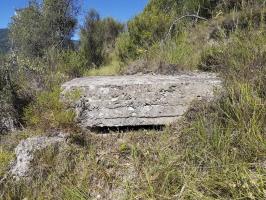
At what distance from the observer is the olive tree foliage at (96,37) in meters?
17.1

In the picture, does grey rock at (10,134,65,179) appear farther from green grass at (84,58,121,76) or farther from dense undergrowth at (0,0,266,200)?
green grass at (84,58,121,76)

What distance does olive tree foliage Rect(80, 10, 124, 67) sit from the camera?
56.1ft

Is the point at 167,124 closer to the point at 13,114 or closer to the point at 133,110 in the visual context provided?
the point at 133,110

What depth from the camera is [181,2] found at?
12328 mm

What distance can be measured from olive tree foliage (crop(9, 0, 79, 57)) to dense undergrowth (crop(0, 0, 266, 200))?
1184 cm

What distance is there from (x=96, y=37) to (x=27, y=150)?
51.5 feet

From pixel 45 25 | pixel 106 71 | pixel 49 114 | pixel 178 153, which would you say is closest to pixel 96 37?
pixel 45 25

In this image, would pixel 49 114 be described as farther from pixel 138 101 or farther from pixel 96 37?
pixel 96 37

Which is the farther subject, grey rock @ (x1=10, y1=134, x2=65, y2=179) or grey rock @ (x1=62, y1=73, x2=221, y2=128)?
grey rock @ (x1=62, y1=73, x2=221, y2=128)

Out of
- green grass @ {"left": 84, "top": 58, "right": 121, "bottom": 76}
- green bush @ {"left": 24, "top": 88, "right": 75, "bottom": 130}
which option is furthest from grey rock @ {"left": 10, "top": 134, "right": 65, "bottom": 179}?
green grass @ {"left": 84, "top": 58, "right": 121, "bottom": 76}

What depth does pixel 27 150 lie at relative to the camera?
3078 mm

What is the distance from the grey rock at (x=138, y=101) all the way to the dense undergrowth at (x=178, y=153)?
128mm

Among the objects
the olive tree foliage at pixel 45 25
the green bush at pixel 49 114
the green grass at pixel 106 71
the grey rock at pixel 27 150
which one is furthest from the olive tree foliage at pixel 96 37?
the grey rock at pixel 27 150

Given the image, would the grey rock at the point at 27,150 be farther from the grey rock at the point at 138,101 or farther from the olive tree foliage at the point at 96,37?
the olive tree foliage at the point at 96,37
